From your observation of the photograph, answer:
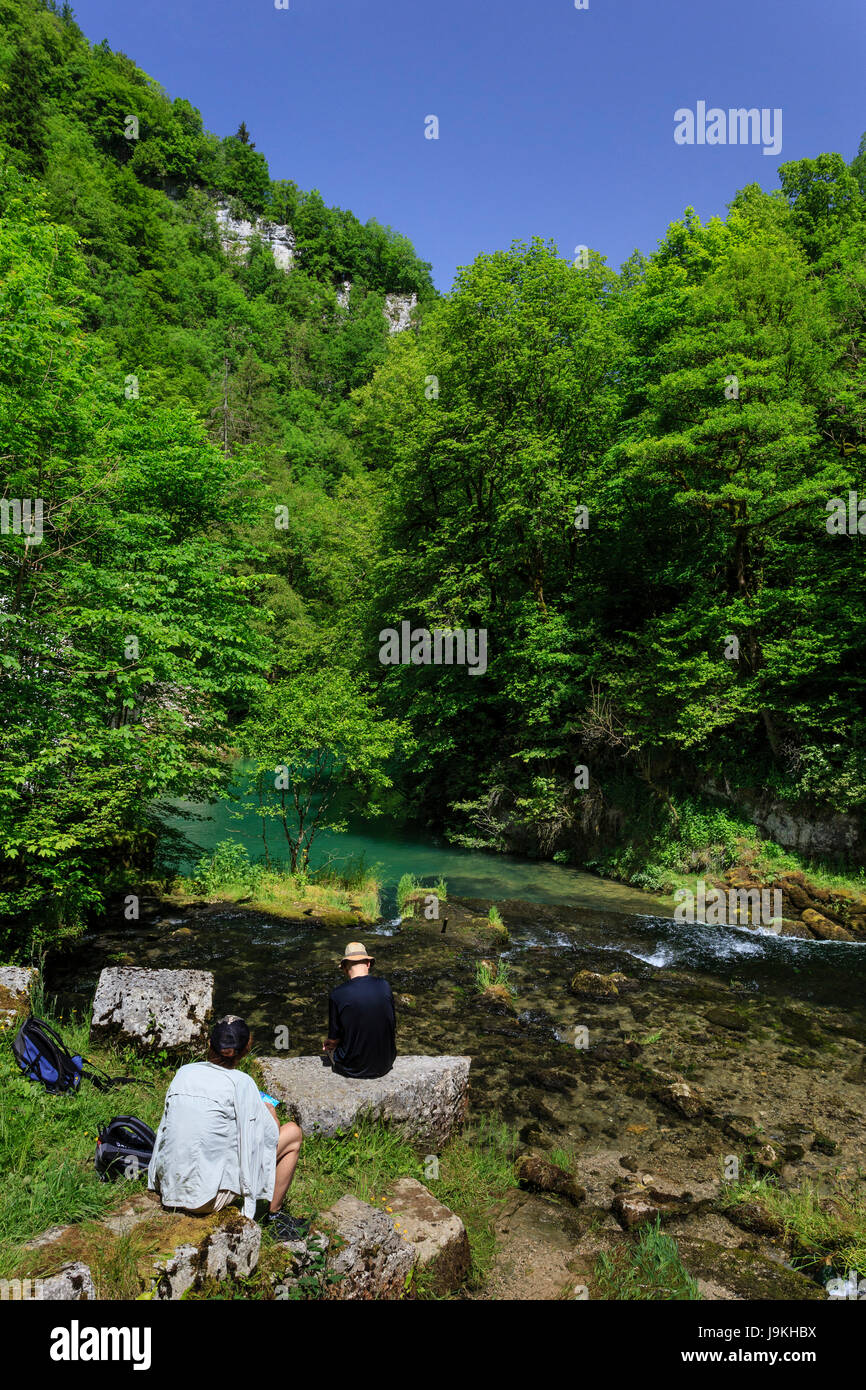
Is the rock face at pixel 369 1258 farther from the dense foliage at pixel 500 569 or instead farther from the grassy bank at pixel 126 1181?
the dense foliage at pixel 500 569

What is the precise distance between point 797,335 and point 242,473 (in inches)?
604

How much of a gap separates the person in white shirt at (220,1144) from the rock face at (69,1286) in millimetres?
857

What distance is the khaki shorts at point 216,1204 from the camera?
418 centimetres

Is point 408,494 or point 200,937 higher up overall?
point 408,494

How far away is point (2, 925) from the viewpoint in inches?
438

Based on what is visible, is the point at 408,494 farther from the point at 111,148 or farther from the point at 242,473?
the point at 111,148

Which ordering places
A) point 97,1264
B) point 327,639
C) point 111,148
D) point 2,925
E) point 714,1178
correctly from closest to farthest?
point 97,1264
point 714,1178
point 2,925
point 327,639
point 111,148

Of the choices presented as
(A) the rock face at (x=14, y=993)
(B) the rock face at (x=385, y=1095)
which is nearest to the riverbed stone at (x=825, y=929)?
(B) the rock face at (x=385, y=1095)

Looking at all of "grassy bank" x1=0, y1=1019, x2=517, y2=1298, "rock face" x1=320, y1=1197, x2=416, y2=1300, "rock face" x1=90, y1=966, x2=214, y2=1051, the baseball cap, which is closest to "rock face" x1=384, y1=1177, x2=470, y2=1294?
"grassy bank" x1=0, y1=1019, x2=517, y2=1298

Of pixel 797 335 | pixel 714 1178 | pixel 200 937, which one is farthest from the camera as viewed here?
pixel 797 335

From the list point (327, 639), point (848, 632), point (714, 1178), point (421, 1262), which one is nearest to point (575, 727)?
point (848, 632)

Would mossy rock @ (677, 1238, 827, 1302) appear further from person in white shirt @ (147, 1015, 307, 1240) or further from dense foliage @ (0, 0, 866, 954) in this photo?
dense foliage @ (0, 0, 866, 954)

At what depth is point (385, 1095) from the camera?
6.12m

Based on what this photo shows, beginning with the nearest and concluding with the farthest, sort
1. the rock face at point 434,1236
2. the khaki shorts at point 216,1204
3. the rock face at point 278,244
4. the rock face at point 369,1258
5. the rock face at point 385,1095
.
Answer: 1. the rock face at point 369,1258
2. the khaki shorts at point 216,1204
3. the rock face at point 434,1236
4. the rock face at point 385,1095
5. the rock face at point 278,244
